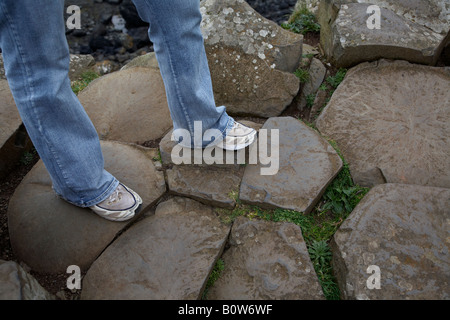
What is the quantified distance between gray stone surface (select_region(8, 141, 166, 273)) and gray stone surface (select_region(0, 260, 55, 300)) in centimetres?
28

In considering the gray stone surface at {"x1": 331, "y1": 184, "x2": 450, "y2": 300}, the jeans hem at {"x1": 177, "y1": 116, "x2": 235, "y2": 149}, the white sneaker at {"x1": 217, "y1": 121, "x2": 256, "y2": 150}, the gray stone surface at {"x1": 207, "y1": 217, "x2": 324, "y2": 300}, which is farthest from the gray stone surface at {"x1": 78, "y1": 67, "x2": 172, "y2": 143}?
the gray stone surface at {"x1": 331, "y1": 184, "x2": 450, "y2": 300}

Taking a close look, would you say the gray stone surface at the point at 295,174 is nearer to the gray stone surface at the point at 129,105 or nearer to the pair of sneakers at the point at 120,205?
the pair of sneakers at the point at 120,205

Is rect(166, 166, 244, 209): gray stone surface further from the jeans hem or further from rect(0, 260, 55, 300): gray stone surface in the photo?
rect(0, 260, 55, 300): gray stone surface

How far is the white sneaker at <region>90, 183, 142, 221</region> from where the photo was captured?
5.48 ft

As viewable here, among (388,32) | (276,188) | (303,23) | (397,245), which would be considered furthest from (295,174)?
(303,23)

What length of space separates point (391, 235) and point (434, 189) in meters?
0.37

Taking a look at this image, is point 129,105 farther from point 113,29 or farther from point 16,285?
point 113,29

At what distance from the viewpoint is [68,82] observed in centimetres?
141

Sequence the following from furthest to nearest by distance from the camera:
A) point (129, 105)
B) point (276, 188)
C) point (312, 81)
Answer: point (312, 81) → point (129, 105) → point (276, 188)

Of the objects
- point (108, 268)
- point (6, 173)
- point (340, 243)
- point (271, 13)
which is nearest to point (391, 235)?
point (340, 243)

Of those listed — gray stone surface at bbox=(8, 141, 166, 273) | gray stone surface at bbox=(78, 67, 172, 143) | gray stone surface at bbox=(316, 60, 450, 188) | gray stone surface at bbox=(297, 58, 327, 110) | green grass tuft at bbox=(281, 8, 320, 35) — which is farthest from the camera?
green grass tuft at bbox=(281, 8, 320, 35)

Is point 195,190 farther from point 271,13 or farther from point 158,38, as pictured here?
point 271,13

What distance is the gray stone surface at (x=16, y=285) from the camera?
4.10ft

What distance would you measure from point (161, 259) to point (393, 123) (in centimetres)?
153
